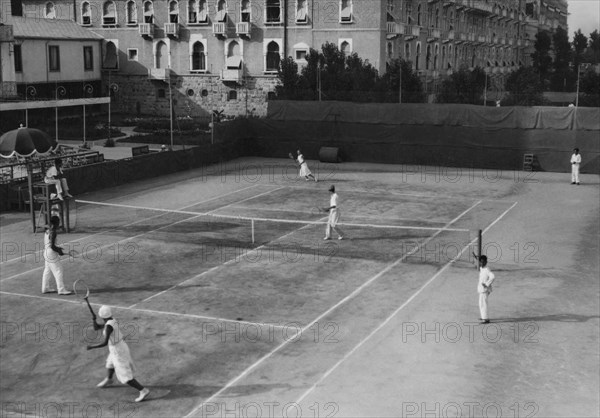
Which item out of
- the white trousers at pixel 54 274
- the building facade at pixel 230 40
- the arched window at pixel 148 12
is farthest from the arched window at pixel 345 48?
the white trousers at pixel 54 274

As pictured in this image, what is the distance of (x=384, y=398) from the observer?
1596 centimetres

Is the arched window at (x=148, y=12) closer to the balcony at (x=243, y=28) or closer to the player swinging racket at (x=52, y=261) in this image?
the balcony at (x=243, y=28)

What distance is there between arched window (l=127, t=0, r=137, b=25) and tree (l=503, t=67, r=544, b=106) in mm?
32867

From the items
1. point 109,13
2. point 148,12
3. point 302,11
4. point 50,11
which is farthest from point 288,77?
point 50,11

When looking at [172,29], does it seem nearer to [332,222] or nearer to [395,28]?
[395,28]

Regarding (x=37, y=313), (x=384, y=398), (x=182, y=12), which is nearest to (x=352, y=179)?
(x=37, y=313)

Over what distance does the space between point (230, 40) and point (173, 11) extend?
6.29 m

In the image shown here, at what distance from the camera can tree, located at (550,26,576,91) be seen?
108 meters

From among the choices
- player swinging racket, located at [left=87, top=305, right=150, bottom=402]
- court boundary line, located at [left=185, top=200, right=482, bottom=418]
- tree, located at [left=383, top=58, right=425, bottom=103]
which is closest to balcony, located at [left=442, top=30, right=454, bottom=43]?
tree, located at [left=383, top=58, right=425, bottom=103]

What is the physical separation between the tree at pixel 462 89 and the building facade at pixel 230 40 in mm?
4913

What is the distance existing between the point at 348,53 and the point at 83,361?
5209cm

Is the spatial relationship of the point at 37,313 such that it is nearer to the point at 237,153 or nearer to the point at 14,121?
the point at 237,153

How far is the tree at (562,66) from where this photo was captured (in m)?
108

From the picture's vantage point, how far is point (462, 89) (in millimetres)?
68312
